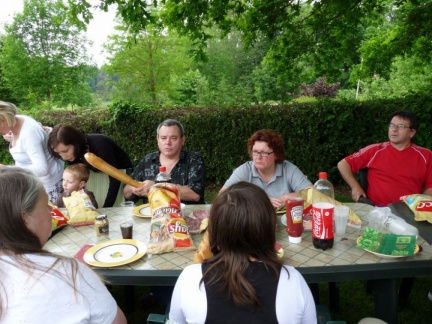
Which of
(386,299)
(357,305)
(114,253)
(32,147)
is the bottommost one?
(357,305)

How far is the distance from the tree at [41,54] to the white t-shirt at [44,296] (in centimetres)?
1318

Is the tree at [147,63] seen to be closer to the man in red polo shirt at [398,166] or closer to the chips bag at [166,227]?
the man in red polo shirt at [398,166]

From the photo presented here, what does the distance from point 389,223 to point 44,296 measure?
1850 millimetres

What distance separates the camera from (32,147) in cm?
318

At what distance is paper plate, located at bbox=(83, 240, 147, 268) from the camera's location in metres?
1.71

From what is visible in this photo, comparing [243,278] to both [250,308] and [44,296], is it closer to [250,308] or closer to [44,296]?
[250,308]

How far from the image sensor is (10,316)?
1015 mm

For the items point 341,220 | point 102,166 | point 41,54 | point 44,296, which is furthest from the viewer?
point 41,54

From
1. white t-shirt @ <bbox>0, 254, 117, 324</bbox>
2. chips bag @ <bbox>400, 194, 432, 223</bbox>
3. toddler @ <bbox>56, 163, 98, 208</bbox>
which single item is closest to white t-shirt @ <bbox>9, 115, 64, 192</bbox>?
toddler @ <bbox>56, 163, 98, 208</bbox>

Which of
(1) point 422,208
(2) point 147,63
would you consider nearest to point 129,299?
(1) point 422,208

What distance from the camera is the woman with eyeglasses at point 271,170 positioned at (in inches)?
108

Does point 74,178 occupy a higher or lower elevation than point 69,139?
lower

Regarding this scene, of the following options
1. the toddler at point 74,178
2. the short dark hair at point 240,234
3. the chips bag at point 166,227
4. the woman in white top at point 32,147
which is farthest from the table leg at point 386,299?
the woman in white top at point 32,147

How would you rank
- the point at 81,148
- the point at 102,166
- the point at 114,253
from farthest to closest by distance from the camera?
the point at 81,148
the point at 102,166
the point at 114,253
